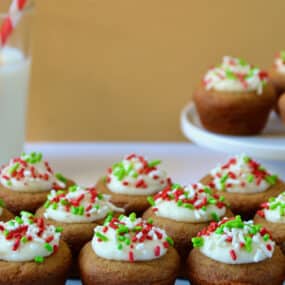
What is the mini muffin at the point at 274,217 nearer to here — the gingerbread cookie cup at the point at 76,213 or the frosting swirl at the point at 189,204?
the frosting swirl at the point at 189,204

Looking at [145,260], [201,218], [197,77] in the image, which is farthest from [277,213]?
[197,77]

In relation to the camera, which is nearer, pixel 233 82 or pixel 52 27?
pixel 233 82

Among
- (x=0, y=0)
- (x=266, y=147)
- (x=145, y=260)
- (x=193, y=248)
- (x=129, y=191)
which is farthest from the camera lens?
(x=0, y=0)

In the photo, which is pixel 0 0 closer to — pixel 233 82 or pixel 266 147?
pixel 233 82

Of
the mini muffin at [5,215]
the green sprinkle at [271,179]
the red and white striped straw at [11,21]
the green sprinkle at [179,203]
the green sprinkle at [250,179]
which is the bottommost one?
the mini muffin at [5,215]

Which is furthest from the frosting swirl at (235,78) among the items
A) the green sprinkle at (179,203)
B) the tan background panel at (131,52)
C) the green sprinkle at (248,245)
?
the green sprinkle at (248,245)

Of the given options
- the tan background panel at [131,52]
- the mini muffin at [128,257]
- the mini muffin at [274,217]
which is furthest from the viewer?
the tan background panel at [131,52]

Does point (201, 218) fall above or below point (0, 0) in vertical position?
below

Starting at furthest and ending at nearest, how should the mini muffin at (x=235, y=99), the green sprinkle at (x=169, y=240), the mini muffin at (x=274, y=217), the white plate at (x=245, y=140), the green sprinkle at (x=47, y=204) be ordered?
the mini muffin at (x=235, y=99) → the white plate at (x=245, y=140) → the green sprinkle at (x=47, y=204) → the mini muffin at (x=274, y=217) → the green sprinkle at (x=169, y=240)
